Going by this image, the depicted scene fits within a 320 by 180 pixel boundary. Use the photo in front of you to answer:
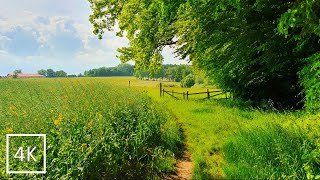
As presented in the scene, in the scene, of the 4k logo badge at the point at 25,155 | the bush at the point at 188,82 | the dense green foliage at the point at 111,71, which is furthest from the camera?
the dense green foliage at the point at 111,71

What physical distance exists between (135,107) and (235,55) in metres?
5.10

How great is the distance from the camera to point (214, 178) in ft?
22.6

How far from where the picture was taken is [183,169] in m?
8.09

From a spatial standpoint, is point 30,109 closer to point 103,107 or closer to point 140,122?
point 103,107

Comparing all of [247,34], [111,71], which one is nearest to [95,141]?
[247,34]

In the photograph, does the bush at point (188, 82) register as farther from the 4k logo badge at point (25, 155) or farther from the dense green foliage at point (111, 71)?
the 4k logo badge at point (25, 155)

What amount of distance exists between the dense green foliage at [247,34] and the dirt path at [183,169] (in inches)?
136

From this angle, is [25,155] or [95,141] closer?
[25,155]

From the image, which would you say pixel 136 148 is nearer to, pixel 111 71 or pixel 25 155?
pixel 25 155

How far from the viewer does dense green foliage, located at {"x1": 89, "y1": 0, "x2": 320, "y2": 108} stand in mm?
6930

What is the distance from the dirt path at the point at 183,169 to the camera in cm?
744

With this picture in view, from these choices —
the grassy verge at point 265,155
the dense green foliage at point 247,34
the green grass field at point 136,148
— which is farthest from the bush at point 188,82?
the grassy verge at point 265,155

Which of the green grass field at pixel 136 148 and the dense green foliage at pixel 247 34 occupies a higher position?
the dense green foliage at pixel 247 34

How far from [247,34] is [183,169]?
17.9 ft
